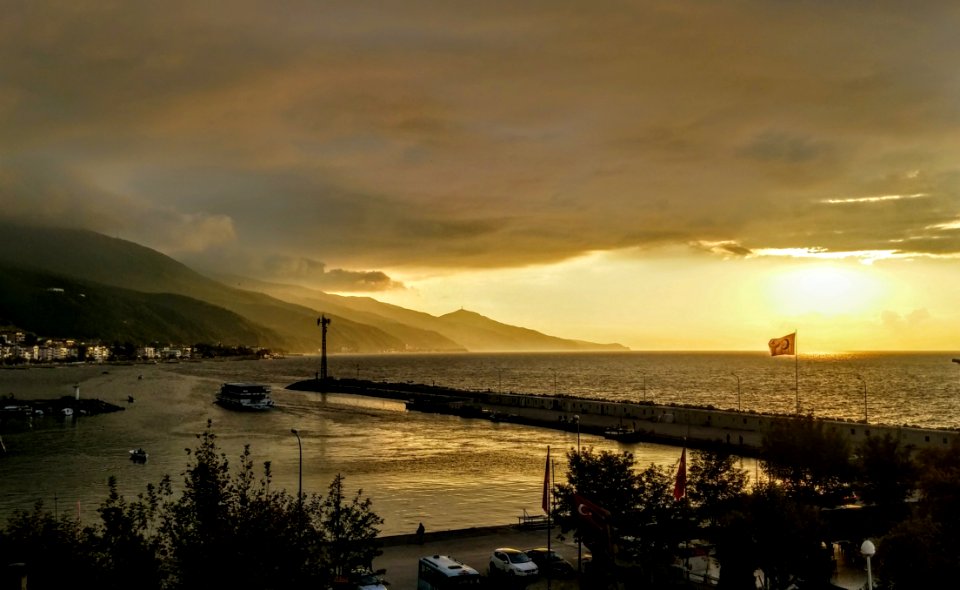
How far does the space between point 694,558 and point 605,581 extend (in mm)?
9370

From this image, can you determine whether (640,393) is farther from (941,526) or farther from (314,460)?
(941,526)

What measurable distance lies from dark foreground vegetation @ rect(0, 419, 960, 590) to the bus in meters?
2.07

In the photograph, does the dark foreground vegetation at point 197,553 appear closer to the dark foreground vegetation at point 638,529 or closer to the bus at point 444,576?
the dark foreground vegetation at point 638,529

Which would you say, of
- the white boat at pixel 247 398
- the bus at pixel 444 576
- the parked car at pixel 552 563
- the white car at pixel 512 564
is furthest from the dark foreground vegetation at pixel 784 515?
the white boat at pixel 247 398

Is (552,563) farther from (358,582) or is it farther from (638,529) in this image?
(358,582)

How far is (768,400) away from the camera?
458 ft

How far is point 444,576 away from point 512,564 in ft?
9.37

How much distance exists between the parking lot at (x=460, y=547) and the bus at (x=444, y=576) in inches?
44.4

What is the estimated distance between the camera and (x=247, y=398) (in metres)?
117

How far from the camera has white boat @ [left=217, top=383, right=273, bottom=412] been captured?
380 feet

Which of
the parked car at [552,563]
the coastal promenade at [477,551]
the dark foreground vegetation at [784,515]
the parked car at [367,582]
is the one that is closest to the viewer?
the dark foreground vegetation at [784,515]

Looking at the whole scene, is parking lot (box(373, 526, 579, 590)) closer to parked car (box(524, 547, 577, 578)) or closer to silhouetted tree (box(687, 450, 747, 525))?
parked car (box(524, 547, 577, 578))

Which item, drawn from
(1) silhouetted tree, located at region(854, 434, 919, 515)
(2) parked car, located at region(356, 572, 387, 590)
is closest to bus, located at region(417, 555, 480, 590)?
(2) parked car, located at region(356, 572, 387, 590)

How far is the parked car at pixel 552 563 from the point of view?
88.4 ft
